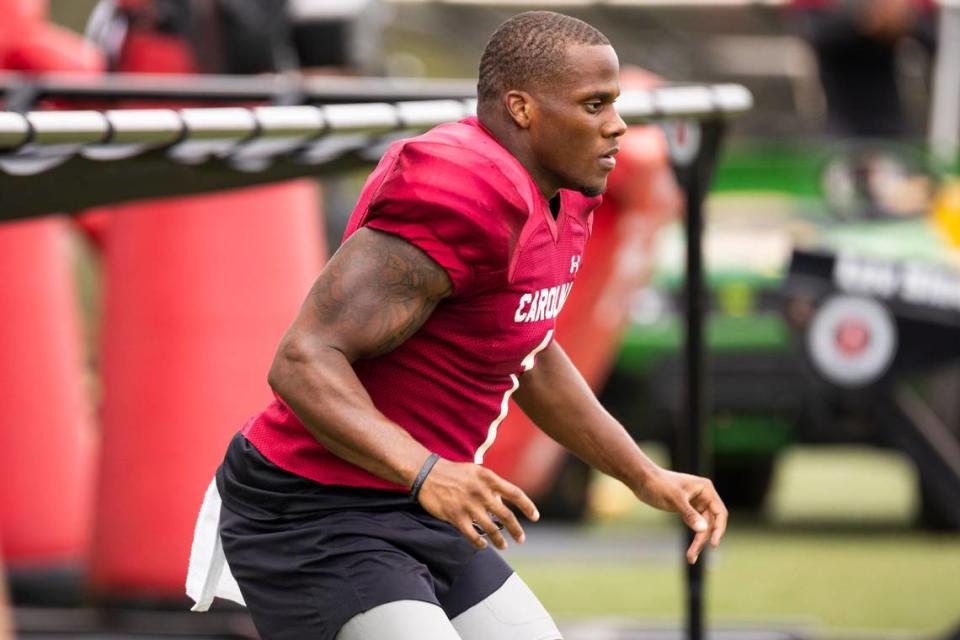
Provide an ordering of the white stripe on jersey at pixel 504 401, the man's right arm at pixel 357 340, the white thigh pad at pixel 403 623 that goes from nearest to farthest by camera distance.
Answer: the man's right arm at pixel 357 340 → the white thigh pad at pixel 403 623 → the white stripe on jersey at pixel 504 401

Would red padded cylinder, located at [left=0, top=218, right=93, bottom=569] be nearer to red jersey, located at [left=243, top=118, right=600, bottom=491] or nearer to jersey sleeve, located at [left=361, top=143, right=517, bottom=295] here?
red jersey, located at [left=243, top=118, right=600, bottom=491]


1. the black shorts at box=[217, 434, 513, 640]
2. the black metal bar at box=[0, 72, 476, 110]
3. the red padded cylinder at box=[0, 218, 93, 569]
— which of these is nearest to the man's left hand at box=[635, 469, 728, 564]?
the black shorts at box=[217, 434, 513, 640]

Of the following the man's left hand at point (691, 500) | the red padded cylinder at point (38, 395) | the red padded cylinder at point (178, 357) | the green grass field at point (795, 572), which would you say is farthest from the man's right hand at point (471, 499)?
the red padded cylinder at point (38, 395)

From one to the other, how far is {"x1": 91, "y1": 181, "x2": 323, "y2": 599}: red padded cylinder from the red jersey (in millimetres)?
3651

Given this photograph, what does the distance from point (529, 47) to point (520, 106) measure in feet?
0.31

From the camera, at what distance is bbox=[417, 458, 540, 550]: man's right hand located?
2703mm

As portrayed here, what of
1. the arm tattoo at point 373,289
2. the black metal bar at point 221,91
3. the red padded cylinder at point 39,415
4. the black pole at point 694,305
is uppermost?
the arm tattoo at point 373,289

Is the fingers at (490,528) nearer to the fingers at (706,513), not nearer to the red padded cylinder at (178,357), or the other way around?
the fingers at (706,513)

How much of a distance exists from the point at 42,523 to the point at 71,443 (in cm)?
34

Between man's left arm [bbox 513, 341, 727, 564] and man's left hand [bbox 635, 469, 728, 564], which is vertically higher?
man's left arm [bbox 513, 341, 727, 564]

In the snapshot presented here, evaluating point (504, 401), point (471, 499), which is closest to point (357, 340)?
point (471, 499)

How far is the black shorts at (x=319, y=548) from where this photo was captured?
9.93ft

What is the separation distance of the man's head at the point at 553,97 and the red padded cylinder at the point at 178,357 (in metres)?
3.85

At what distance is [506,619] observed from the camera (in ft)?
10.8
